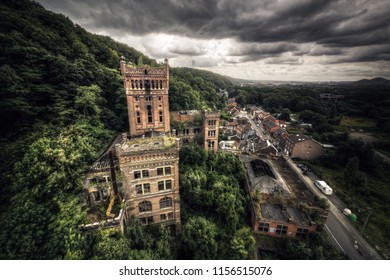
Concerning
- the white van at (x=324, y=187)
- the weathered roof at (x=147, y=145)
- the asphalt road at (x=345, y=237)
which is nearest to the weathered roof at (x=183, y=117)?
the weathered roof at (x=147, y=145)

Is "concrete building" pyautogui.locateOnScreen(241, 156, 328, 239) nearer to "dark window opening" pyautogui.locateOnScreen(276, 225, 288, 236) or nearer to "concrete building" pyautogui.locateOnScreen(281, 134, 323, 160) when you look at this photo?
"dark window opening" pyautogui.locateOnScreen(276, 225, 288, 236)

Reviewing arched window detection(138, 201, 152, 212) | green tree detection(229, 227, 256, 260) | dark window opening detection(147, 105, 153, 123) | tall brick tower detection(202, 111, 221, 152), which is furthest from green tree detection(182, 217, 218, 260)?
dark window opening detection(147, 105, 153, 123)

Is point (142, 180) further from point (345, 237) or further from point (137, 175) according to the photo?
point (345, 237)

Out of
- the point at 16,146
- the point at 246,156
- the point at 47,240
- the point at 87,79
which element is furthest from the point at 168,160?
the point at 87,79

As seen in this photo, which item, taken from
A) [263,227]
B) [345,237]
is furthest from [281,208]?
[345,237]

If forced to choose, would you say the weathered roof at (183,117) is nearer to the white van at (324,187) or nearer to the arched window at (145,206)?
the arched window at (145,206)
